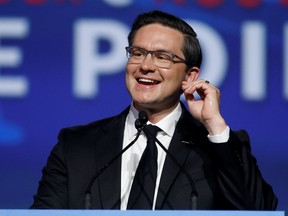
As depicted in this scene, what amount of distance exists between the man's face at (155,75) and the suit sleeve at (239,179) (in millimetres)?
245

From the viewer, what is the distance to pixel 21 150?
3.50 m

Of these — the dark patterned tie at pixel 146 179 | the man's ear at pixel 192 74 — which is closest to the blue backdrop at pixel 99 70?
the man's ear at pixel 192 74

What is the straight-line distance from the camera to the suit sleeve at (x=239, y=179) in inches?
94.1

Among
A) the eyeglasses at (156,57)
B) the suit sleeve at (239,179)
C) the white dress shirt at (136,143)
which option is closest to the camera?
the suit sleeve at (239,179)

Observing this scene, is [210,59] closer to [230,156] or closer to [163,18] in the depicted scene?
[163,18]

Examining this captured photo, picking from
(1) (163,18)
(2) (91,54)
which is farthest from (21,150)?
(1) (163,18)

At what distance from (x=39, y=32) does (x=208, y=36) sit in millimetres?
722

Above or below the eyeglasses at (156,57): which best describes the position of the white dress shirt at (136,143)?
below

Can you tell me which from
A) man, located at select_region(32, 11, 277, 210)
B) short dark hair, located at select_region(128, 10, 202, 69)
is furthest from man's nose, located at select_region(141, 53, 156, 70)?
short dark hair, located at select_region(128, 10, 202, 69)

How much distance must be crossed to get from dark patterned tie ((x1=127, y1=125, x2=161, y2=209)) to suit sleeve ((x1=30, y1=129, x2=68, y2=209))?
0.69ft

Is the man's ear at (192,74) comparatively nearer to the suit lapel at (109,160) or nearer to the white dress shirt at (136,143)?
the white dress shirt at (136,143)

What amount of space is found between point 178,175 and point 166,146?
0.13 metres

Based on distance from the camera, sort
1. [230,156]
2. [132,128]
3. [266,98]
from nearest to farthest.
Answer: [230,156]
[132,128]
[266,98]

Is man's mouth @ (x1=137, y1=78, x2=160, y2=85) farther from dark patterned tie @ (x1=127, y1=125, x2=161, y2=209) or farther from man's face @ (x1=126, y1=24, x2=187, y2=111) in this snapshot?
dark patterned tie @ (x1=127, y1=125, x2=161, y2=209)
